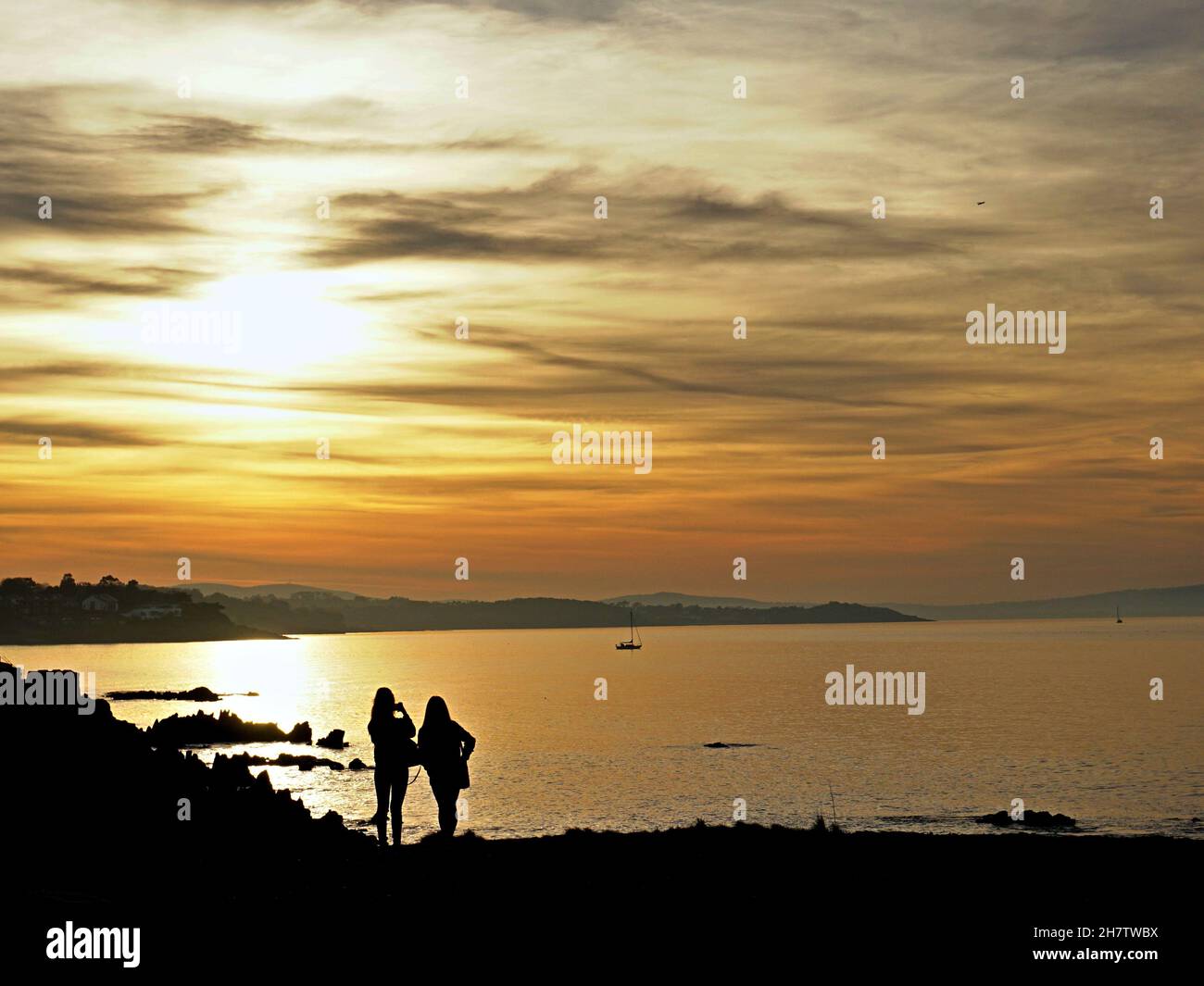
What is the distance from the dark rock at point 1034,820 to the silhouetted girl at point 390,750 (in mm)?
32318

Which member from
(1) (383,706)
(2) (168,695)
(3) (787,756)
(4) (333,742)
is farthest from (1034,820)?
(2) (168,695)

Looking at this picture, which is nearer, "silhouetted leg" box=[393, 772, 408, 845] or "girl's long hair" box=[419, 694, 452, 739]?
"girl's long hair" box=[419, 694, 452, 739]

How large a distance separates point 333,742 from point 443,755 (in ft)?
230

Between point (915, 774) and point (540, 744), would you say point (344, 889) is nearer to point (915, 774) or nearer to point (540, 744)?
point (915, 774)

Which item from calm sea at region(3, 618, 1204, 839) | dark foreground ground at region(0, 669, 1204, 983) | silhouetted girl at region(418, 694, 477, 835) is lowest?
calm sea at region(3, 618, 1204, 839)

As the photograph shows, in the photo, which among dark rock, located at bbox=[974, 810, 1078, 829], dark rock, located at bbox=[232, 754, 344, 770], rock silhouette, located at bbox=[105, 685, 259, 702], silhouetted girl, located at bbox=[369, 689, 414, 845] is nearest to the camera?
silhouetted girl, located at bbox=[369, 689, 414, 845]

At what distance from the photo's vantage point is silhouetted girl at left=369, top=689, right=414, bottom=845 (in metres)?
20.0

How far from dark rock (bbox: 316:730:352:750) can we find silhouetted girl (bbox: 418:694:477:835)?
68.7 m

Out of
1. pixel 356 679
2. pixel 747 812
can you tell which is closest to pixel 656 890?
pixel 747 812

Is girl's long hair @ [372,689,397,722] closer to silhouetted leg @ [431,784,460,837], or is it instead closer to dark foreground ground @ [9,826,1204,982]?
silhouetted leg @ [431,784,460,837]

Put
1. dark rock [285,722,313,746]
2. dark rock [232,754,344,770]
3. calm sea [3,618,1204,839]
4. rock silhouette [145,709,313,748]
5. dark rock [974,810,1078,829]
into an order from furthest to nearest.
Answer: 1. dark rock [285,722,313,746]
2. rock silhouette [145,709,313,748]
3. dark rock [232,754,344,770]
4. calm sea [3,618,1204,839]
5. dark rock [974,810,1078,829]

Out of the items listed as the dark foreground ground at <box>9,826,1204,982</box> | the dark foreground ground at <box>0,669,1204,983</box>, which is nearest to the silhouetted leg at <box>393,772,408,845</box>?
the dark foreground ground at <box>9,826,1204,982</box>
